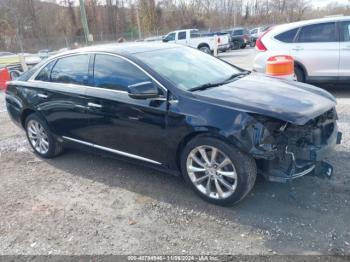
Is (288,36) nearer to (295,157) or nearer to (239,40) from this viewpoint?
(295,157)

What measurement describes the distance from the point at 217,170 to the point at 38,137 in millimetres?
3186

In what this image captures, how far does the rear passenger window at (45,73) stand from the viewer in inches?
191

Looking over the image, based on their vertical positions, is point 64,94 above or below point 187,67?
below

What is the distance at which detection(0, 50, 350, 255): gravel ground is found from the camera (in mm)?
2969

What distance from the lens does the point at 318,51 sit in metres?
7.46

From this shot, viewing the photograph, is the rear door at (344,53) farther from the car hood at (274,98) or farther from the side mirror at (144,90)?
the side mirror at (144,90)

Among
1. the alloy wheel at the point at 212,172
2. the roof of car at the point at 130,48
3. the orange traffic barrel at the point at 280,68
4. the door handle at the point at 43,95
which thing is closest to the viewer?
the alloy wheel at the point at 212,172

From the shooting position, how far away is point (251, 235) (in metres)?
3.04

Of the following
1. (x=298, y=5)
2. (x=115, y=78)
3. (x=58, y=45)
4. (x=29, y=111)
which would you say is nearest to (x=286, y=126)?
(x=115, y=78)

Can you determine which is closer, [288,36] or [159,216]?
[159,216]

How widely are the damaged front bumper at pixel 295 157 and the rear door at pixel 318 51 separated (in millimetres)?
4655

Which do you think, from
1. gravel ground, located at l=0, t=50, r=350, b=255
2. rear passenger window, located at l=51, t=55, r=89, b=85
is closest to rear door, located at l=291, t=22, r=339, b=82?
gravel ground, located at l=0, t=50, r=350, b=255

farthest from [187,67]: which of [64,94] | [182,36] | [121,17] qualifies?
[121,17]

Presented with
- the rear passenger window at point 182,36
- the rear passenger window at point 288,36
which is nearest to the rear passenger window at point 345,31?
the rear passenger window at point 288,36
